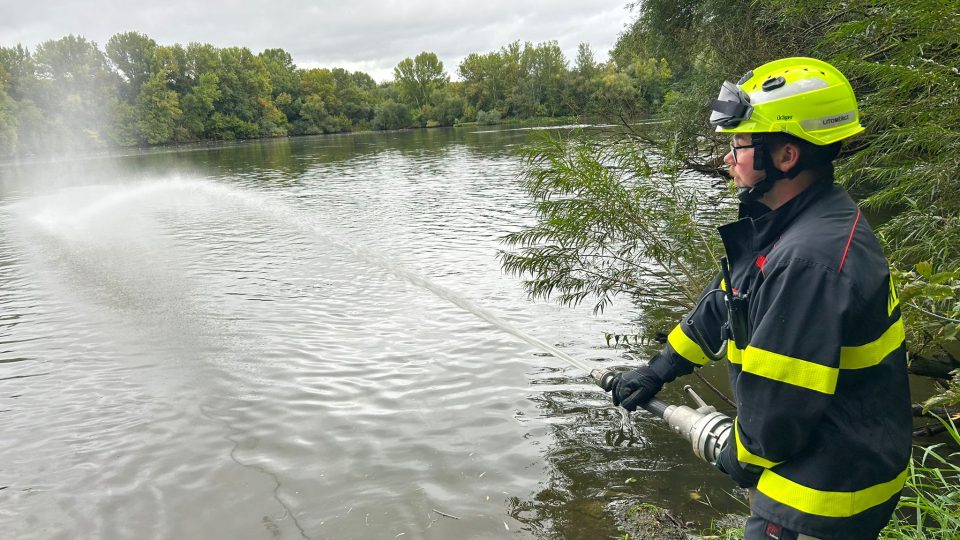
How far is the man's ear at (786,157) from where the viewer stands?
2.79 metres

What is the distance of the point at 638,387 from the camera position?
379 centimetres

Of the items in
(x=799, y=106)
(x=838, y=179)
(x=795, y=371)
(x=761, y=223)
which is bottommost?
(x=795, y=371)

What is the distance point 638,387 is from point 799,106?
1.80 meters

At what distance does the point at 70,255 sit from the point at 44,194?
20.6m

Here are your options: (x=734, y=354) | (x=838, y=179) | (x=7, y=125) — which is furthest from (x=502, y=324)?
(x=7, y=125)

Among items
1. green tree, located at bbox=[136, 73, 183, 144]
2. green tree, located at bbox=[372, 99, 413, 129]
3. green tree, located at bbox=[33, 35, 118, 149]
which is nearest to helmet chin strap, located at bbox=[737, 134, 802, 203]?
green tree, located at bbox=[33, 35, 118, 149]

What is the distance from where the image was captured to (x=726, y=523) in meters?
5.73

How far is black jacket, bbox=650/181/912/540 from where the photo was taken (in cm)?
241

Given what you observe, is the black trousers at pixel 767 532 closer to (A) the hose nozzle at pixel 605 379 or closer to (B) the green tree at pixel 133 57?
(A) the hose nozzle at pixel 605 379

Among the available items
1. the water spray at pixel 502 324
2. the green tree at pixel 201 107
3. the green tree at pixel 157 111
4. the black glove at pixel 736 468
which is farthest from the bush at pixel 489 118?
the black glove at pixel 736 468

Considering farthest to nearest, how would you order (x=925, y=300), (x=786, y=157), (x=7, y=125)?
1. (x=7, y=125)
2. (x=925, y=300)
3. (x=786, y=157)

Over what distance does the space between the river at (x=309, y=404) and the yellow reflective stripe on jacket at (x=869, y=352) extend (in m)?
3.82

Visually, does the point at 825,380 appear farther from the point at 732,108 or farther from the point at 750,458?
the point at 732,108

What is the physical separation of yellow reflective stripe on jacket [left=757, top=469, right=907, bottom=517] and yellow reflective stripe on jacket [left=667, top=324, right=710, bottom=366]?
0.99 metres
